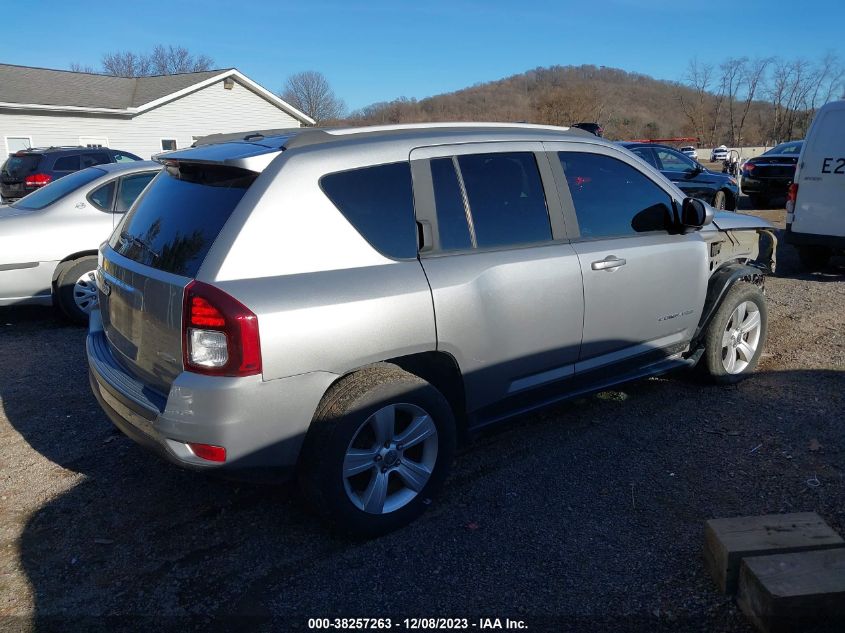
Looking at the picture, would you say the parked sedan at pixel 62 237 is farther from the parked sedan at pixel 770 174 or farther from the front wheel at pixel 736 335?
the parked sedan at pixel 770 174

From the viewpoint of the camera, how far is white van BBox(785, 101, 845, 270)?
7.90 metres

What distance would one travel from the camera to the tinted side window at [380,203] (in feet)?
9.70

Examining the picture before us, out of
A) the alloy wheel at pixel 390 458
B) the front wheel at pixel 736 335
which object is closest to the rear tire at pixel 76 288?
the alloy wheel at pixel 390 458

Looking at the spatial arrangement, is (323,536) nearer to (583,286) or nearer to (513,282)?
(513,282)

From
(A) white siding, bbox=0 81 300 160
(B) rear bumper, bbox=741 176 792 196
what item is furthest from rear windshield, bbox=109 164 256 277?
(A) white siding, bbox=0 81 300 160

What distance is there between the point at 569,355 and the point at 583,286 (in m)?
0.40

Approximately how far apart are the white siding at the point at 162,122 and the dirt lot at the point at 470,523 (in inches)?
926

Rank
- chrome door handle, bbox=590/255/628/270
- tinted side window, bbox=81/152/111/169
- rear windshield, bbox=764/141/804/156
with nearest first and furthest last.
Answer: chrome door handle, bbox=590/255/628/270 < tinted side window, bbox=81/152/111/169 < rear windshield, bbox=764/141/804/156

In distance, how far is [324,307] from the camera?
275 centimetres

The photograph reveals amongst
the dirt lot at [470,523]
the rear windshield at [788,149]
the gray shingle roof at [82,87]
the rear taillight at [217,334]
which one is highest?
the gray shingle roof at [82,87]

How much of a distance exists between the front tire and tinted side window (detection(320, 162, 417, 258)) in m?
0.60

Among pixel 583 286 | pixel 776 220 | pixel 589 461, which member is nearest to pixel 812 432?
pixel 589 461

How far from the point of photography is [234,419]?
8.61 feet

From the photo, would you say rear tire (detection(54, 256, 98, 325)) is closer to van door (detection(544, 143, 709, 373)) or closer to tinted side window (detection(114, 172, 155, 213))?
tinted side window (detection(114, 172, 155, 213))
